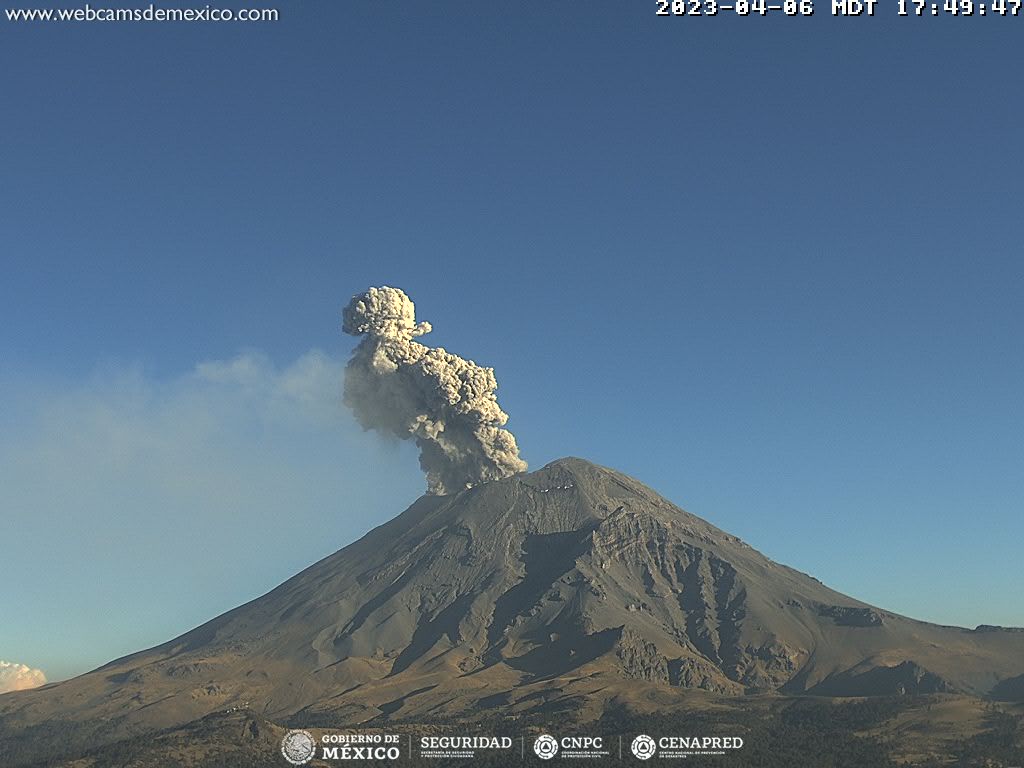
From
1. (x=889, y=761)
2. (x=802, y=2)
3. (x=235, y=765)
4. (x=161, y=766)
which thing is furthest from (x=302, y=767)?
Result: (x=802, y=2)

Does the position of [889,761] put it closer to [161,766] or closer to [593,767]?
[593,767]

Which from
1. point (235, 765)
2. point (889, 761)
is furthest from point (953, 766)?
point (235, 765)

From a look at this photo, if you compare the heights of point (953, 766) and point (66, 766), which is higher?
point (66, 766)

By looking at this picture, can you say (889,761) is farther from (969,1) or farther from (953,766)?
(969,1)

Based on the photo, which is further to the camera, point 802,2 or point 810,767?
point 810,767

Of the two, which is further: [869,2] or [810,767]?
[810,767]

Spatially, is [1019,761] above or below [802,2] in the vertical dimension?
below

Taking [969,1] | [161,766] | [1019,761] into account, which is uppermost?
[969,1]

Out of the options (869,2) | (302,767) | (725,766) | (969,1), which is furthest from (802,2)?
(302,767)
